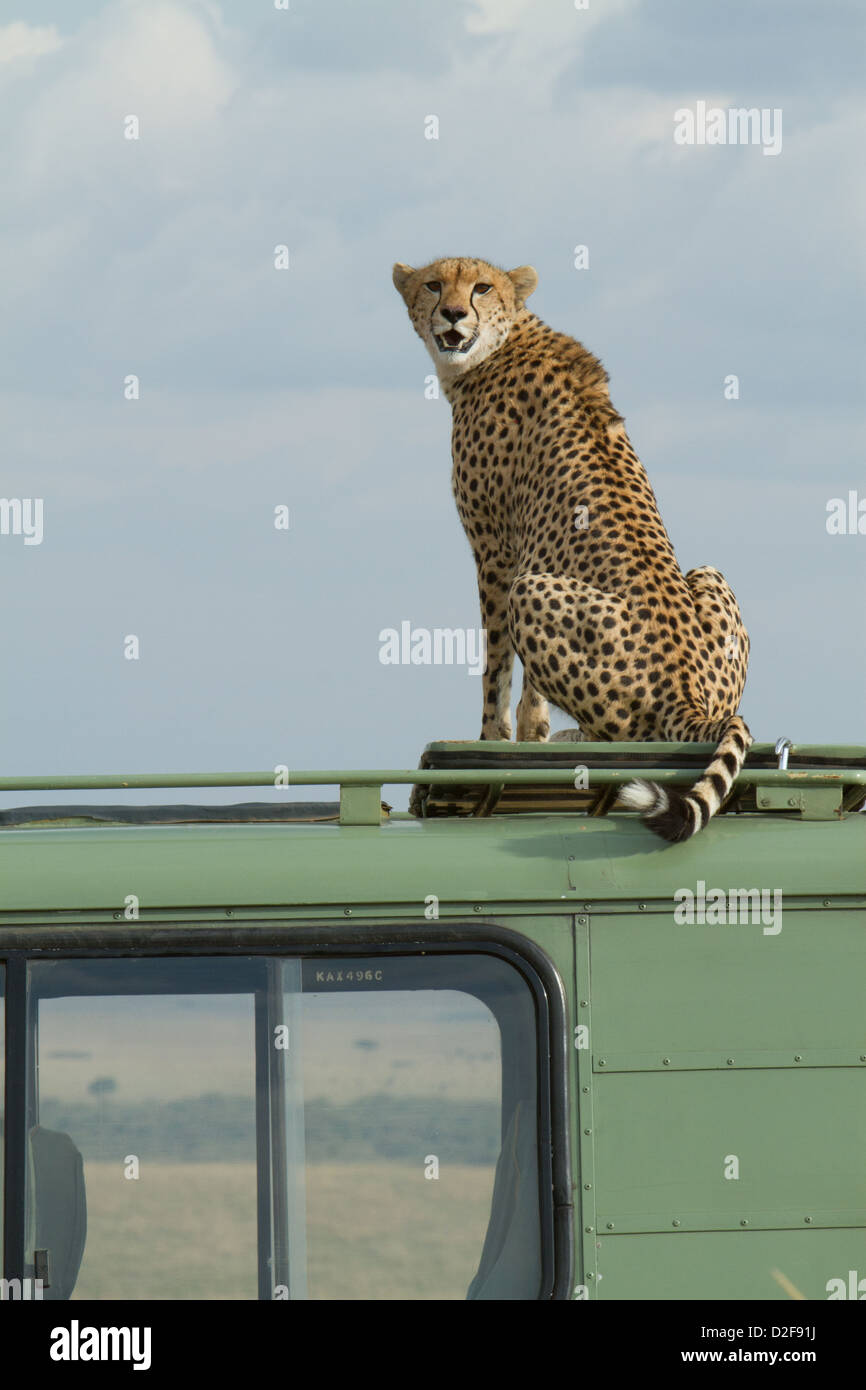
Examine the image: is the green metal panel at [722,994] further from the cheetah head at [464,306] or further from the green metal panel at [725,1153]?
the cheetah head at [464,306]

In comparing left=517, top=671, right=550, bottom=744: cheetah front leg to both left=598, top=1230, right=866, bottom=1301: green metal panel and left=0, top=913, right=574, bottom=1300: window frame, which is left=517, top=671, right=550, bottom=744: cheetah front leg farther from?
left=598, top=1230, right=866, bottom=1301: green metal panel

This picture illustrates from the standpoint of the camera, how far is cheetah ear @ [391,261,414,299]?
6738 mm

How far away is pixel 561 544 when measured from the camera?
5520mm

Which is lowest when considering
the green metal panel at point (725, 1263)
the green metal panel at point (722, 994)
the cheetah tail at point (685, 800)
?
the green metal panel at point (725, 1263)

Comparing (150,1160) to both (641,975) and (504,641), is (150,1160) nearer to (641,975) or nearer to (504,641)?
(641,975)

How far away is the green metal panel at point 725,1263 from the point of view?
3.28m

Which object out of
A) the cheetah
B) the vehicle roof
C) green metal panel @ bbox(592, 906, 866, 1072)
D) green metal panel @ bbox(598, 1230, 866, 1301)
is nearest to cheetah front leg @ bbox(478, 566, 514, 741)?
the cheetah

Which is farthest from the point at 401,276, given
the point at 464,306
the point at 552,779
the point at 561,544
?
the point at 552,779

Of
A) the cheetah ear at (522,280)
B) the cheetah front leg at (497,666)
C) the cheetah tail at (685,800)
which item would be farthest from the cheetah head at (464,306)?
the cheetah tail at (685,800)

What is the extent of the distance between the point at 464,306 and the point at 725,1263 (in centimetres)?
421

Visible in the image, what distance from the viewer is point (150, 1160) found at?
3.33 metres

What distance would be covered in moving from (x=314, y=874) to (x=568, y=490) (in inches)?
100

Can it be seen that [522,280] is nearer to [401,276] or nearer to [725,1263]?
[401,276]
